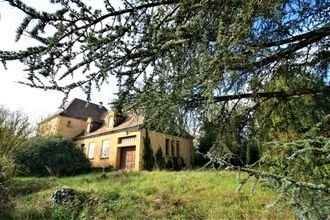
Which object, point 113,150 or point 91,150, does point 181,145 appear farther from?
point 91,150

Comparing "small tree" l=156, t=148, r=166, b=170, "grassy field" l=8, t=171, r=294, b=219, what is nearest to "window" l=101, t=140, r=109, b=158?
"small tree" l=156, t=148, r=166, b=170

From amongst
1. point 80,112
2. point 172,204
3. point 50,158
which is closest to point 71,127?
point 80,112

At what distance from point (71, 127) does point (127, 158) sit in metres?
8.46

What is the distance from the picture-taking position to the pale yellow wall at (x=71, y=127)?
24.5 meters

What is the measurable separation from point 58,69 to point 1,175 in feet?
21.4

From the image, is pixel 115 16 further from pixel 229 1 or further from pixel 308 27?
pixel 308 27

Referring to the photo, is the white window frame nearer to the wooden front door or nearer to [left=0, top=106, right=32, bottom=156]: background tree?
the wooden front door

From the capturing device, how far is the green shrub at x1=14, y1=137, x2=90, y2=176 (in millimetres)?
17844

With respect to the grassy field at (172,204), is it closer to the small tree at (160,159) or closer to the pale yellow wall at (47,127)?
the small tree at (160,159)

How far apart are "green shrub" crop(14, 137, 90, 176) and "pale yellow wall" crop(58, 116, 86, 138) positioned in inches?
211

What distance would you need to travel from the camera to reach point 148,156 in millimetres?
19312

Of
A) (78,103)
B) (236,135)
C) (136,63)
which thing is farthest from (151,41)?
(78,103)

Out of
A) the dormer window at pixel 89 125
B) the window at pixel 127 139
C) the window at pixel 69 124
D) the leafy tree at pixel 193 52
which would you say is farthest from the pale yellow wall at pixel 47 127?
the leafy tree at pixel 193 52

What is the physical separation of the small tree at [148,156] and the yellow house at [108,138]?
0.29m
